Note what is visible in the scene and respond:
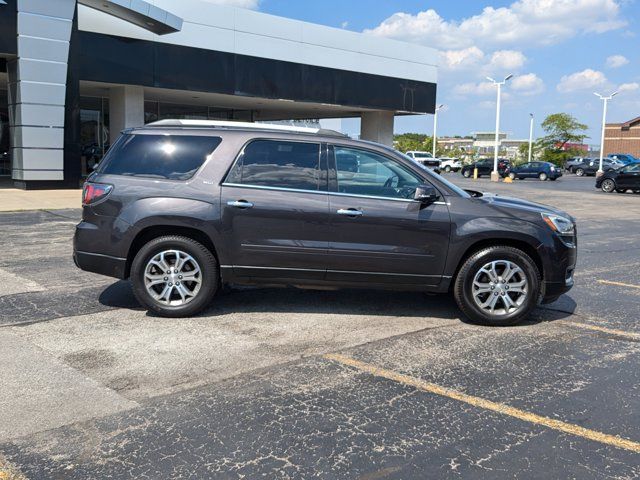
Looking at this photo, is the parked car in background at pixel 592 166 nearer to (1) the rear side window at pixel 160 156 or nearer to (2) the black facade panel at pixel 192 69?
(2) the black facade panel at pixel 192 69

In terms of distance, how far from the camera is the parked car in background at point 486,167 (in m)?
47.7

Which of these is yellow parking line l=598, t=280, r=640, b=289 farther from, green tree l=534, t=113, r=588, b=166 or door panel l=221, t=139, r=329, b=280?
green tree l=534, t=113, r=588, b=166

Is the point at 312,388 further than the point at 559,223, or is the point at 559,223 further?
the point at 559,223

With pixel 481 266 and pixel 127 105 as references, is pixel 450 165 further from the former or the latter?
pixel 481 266

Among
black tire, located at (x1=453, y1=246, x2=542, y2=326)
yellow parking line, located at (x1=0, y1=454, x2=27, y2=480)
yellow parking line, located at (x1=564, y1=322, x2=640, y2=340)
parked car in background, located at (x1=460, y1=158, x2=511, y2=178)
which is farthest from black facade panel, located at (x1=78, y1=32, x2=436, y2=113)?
yellow parking line, located at (x1=0, y1=454, x2=27, y2=480)

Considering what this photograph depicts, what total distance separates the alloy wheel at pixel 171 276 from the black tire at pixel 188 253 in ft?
0.10

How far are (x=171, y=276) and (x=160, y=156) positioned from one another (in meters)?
1.20

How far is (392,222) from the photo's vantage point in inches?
231

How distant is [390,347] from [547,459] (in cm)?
200

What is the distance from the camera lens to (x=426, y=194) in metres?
5.84

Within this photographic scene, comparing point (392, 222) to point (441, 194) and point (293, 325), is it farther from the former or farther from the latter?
point (293, 325)

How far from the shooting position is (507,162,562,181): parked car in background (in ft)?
153

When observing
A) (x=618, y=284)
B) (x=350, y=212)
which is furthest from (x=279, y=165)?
(x=618, y=284)

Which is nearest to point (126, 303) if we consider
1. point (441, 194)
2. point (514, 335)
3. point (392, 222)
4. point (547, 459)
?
point (392, 222)
